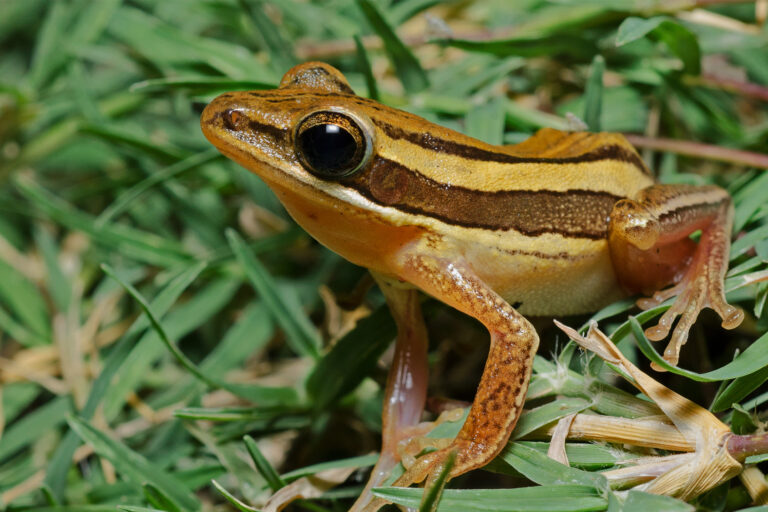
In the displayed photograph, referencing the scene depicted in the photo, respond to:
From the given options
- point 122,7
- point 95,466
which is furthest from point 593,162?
point 122,7

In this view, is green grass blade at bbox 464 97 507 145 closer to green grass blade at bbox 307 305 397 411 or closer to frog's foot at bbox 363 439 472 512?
green grass blade at bbox 307 305 397 411

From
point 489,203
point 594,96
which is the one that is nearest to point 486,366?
point 489,203

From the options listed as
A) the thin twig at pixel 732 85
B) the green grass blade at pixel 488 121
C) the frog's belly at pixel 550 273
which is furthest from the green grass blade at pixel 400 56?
the thin twig at pixel 732 85

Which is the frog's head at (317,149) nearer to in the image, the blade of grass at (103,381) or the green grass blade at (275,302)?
the green grass blade at (275,302)

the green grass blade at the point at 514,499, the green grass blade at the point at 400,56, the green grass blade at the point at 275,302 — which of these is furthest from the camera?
the green grass blade at the point at 400,56

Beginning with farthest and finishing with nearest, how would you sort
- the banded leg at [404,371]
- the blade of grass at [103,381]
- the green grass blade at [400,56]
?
the green grass blade at [400,56] < the blade of grass at [103,381] < the banded leg at [404,371]

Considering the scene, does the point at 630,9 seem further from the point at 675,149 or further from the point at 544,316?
the point at 544,316

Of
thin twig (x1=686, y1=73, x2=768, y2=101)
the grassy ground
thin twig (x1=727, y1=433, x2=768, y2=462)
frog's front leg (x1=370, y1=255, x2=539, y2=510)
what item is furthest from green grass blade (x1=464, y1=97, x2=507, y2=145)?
thin twig (x1=727, y1=433, x2=768, y2=462)
